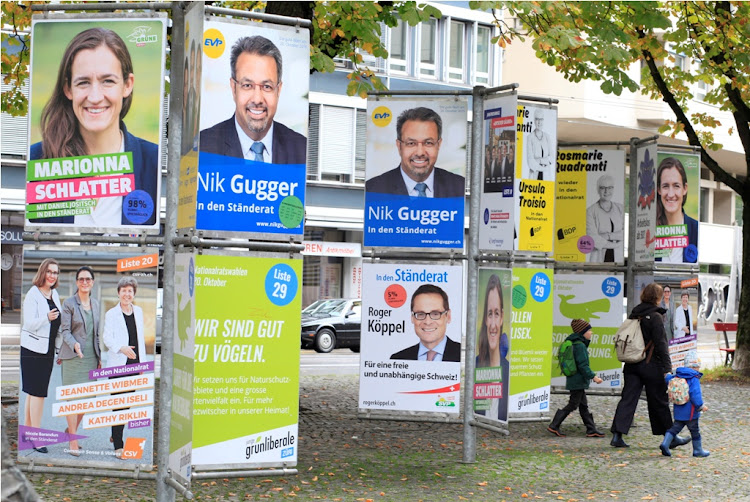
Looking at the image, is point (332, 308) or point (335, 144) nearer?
point (332, 308)

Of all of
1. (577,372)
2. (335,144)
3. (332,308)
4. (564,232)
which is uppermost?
(335,144)

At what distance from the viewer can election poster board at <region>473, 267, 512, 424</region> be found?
1055 centimetres

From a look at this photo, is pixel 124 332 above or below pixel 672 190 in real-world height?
below

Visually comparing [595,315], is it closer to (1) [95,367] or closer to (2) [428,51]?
(1) [95,367]

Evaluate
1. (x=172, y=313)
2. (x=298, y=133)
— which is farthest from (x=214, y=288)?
(x=298, y=133)

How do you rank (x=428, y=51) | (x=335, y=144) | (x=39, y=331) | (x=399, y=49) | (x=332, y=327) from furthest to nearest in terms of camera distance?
(x=428, y=51) < (x=399, y=49) < (x=335, y=144) < (x=332, y=327) < (x=39, y=331)

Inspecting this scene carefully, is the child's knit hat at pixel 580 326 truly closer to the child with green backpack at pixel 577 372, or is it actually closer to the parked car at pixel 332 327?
the child with green backpack at pixel 577 372

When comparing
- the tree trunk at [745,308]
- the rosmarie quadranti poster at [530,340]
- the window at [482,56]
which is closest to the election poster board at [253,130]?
the rosmarie quadranti poster at [530,340]

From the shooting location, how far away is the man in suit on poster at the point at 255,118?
267 inches

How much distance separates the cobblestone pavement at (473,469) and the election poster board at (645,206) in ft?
7.53

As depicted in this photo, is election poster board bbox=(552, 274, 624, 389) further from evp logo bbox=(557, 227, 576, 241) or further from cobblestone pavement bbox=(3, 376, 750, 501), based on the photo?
cobblestone pavement bbox=(3, 376, 750, 501)

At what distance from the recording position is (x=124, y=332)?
7312 mm

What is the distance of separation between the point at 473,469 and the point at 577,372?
300 centimetres

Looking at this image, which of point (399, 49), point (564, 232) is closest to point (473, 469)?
point (564, 232)
